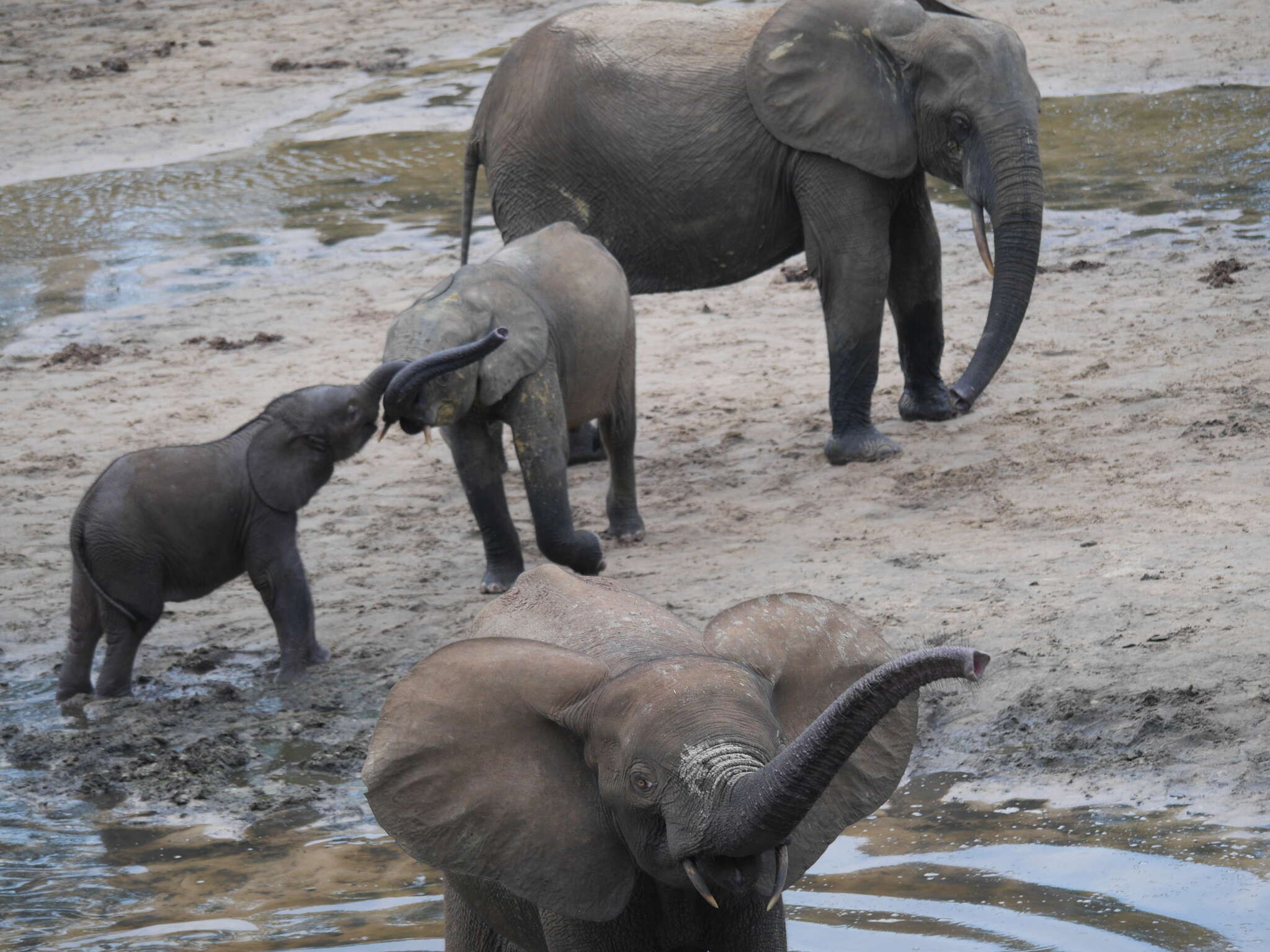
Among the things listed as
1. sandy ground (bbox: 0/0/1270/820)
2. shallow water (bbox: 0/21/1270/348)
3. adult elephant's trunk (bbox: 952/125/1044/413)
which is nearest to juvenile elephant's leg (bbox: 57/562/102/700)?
sandy ground (bbox: 0/0/1270/820)

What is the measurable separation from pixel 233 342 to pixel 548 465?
16.2ft

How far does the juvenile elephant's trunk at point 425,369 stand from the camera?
19.1ft

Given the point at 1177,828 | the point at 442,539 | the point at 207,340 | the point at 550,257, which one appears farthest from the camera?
the point at 207,340

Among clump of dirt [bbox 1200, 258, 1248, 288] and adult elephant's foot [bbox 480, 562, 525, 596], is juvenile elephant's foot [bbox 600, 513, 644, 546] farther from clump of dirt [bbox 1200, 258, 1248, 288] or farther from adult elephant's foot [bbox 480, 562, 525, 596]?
clump of dirt [bbox 1200, 258, 1248, 288]

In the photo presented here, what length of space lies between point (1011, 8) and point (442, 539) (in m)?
13.1

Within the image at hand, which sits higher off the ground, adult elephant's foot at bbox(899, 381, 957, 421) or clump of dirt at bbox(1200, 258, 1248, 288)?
clump of dirt at bbox(1200, 258, 1248, 288)

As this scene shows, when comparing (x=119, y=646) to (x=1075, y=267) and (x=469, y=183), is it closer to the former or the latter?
(x=469, y=183)

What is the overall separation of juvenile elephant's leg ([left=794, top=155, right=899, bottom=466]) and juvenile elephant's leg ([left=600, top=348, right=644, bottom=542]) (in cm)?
115

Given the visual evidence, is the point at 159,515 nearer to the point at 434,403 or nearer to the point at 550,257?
the point at 434,403

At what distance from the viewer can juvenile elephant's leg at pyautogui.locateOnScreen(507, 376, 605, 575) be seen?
6816 mm

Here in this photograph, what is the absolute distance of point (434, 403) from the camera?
6.52 m

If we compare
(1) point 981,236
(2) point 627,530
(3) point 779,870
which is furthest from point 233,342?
(3) point 779,870

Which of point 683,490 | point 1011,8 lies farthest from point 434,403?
point 1011,8

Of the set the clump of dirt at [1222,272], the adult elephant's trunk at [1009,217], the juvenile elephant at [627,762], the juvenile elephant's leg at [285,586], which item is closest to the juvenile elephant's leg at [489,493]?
the juvenile elephant's leg at [285,586]
